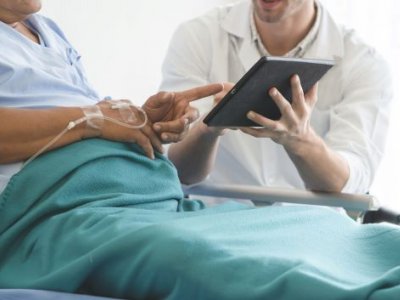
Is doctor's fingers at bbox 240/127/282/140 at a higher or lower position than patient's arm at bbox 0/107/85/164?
lower

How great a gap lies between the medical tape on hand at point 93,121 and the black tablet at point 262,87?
22 centimetres

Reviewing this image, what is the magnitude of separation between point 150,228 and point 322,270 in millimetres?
237

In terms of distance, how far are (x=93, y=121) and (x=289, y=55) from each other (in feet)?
2.88

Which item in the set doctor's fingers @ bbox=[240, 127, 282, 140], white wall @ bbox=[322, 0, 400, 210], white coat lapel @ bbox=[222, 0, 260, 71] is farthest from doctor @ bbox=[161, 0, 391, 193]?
white wall @ bbox=[322, 0, 400, 210]

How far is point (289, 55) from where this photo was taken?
6.62 ft

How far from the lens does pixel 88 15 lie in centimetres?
236

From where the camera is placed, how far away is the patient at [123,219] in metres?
0.92

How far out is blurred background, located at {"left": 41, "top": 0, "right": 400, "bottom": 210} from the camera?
95.3 inches

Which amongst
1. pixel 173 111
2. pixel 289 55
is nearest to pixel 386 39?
pixel 289 55

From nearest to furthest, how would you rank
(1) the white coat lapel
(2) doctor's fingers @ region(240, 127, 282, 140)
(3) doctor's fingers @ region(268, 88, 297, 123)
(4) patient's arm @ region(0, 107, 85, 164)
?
(4) patient's arm @ region(0, 107, 85, 164) → (3) doctor's fingers @ region(268, 88, 297, 123) → (2) doctor's fingers @ region(240, 127, 282, 140) → (1) the white coat lapel

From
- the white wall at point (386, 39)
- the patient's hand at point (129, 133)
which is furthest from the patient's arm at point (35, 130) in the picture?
the white wall at point (386, 39)

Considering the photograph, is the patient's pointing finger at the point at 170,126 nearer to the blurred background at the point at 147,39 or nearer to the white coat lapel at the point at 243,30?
the white coat lapel at the point at 243,30

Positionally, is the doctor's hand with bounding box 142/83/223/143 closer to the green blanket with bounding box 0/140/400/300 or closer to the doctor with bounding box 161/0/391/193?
the green blanket with bounding box 0/140/400/300

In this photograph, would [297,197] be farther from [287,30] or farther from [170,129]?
[287,30]
